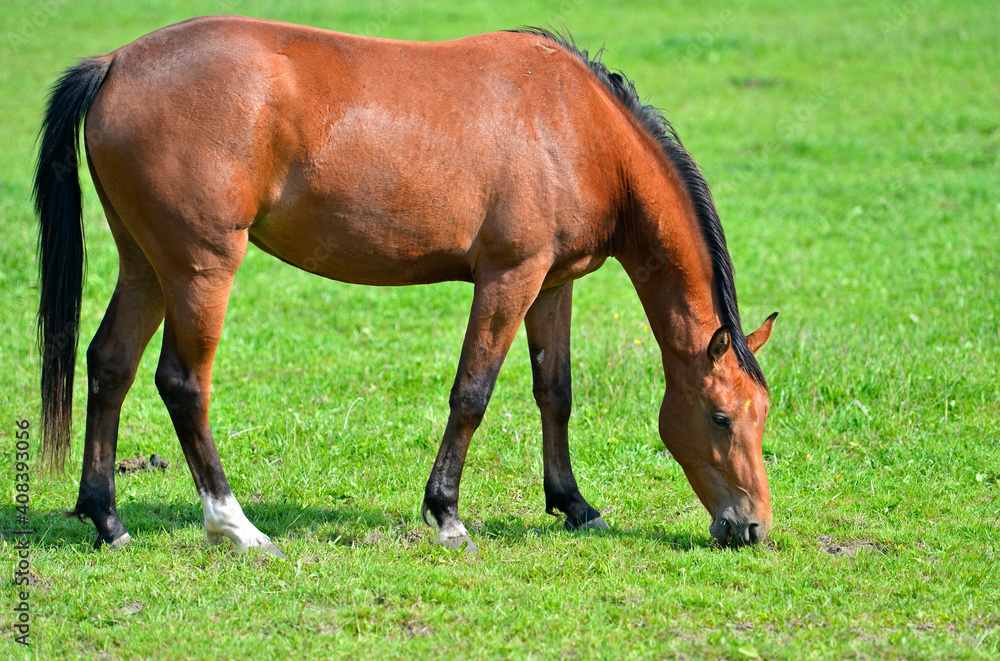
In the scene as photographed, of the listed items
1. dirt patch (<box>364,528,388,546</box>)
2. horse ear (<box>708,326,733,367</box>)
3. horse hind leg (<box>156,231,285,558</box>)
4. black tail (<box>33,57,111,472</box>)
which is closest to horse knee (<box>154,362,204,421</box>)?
horse hind leg (<box>156,231,285,558</box>)

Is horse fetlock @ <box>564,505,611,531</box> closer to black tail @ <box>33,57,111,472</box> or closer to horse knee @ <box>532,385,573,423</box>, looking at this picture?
horse knee @ <box>532,385,573,423</box>

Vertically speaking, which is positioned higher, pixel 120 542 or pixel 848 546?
pixel 848 546

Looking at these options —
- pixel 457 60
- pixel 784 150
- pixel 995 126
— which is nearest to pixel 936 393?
pixel 457 60

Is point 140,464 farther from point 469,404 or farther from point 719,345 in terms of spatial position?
point 719,345

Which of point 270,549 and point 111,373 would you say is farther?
point 111,373

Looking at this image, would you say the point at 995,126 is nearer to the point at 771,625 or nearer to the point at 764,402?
the point at 764,402

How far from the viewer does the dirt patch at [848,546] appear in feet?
15.0

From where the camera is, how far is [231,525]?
14.3 feet

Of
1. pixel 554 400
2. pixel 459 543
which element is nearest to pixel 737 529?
pixel 554 400

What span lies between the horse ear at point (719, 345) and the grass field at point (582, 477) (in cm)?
97

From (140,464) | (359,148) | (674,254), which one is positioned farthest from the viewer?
(140,464)

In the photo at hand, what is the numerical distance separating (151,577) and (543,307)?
2388 mm

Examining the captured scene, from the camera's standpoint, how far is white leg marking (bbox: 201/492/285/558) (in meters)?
4.37

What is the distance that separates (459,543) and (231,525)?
1112 millimetres
